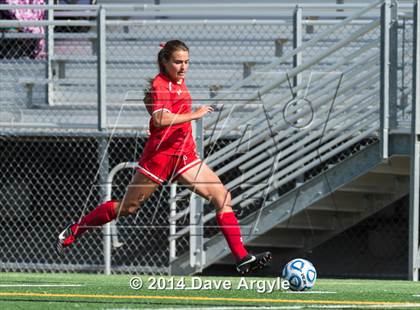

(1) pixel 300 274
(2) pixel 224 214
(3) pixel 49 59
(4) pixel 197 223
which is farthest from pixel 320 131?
(1) pixel 300 274

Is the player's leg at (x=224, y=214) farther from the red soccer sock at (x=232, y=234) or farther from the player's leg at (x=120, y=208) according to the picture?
the player's leg at (x=120, y=208)

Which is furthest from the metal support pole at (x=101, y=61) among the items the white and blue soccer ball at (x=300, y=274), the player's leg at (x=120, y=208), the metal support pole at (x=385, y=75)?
Result: the white and blue soccer ball at (x=300, y=274)

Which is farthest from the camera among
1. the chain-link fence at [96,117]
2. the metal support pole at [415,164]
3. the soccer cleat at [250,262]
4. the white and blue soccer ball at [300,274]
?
the chain-link fence at [96,117]

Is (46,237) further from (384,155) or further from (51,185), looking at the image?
(384,155)

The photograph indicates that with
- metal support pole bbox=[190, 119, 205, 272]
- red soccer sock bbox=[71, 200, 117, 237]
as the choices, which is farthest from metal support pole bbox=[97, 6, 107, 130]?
red soccer sock bbox=[71, 200, 117, 237]

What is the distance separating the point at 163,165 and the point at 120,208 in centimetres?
50

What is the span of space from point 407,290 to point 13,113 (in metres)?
6.43

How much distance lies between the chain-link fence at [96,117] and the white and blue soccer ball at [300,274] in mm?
4883

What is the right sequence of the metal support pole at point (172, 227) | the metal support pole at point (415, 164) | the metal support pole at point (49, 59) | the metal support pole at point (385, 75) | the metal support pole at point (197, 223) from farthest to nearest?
the metal support pole at point (49, 59)
the metal support pole at point (172, 227)
the metal support pole at point (197, 223)
the metal support pole at point (385, 75)
the metal support pole at point (415, 164)

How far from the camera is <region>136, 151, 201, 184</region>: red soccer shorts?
348 inches

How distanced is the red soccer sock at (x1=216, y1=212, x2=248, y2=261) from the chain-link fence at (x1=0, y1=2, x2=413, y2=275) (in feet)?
14.5

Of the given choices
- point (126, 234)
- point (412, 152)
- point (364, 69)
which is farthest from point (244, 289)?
point (126, 234)

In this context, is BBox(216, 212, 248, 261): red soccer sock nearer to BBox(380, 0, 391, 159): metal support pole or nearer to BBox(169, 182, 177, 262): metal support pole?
BBox(380, 0, 391, 159): metal support pole

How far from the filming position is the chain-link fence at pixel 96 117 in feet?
45.0
